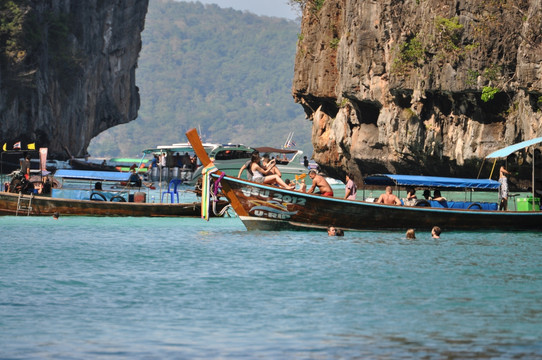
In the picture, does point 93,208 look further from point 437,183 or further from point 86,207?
point 437,183

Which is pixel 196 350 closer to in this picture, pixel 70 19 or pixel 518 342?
pixel 518 342

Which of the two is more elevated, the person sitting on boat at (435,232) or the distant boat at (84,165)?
the distant boat at (84,165)

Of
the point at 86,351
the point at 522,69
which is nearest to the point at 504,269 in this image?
the point at 86,351

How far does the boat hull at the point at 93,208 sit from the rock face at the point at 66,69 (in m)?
46.1

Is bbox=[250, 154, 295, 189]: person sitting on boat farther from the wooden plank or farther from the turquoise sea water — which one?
the turquoise sea water

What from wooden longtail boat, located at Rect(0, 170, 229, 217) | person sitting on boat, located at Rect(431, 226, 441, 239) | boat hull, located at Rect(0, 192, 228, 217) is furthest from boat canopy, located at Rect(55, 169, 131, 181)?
person sitting on boat, located at Rect(431, 226, 441, 239)

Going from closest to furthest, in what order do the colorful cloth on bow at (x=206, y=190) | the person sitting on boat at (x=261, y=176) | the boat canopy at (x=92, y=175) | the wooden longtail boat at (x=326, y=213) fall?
the colorful cloth on bow at (x=206, y=190) → the wooden longtail boat at (x=326, y=213) → the person sitting on boat at (x=261, y=176) → the boat canopy at (x=92, y=175)

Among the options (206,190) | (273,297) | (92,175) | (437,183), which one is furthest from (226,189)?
(92,175)

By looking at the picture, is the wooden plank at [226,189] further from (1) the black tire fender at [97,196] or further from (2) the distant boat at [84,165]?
(2) the distant boat at [84,165]

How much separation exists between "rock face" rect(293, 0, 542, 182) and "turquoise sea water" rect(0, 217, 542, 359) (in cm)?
1579

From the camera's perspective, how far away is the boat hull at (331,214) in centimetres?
2288

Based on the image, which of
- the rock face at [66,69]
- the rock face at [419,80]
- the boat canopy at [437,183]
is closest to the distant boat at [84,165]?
the rock face at [66,69]

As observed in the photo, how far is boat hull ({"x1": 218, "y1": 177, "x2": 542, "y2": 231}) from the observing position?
22.9 meters

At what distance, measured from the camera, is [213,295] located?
571 inches
